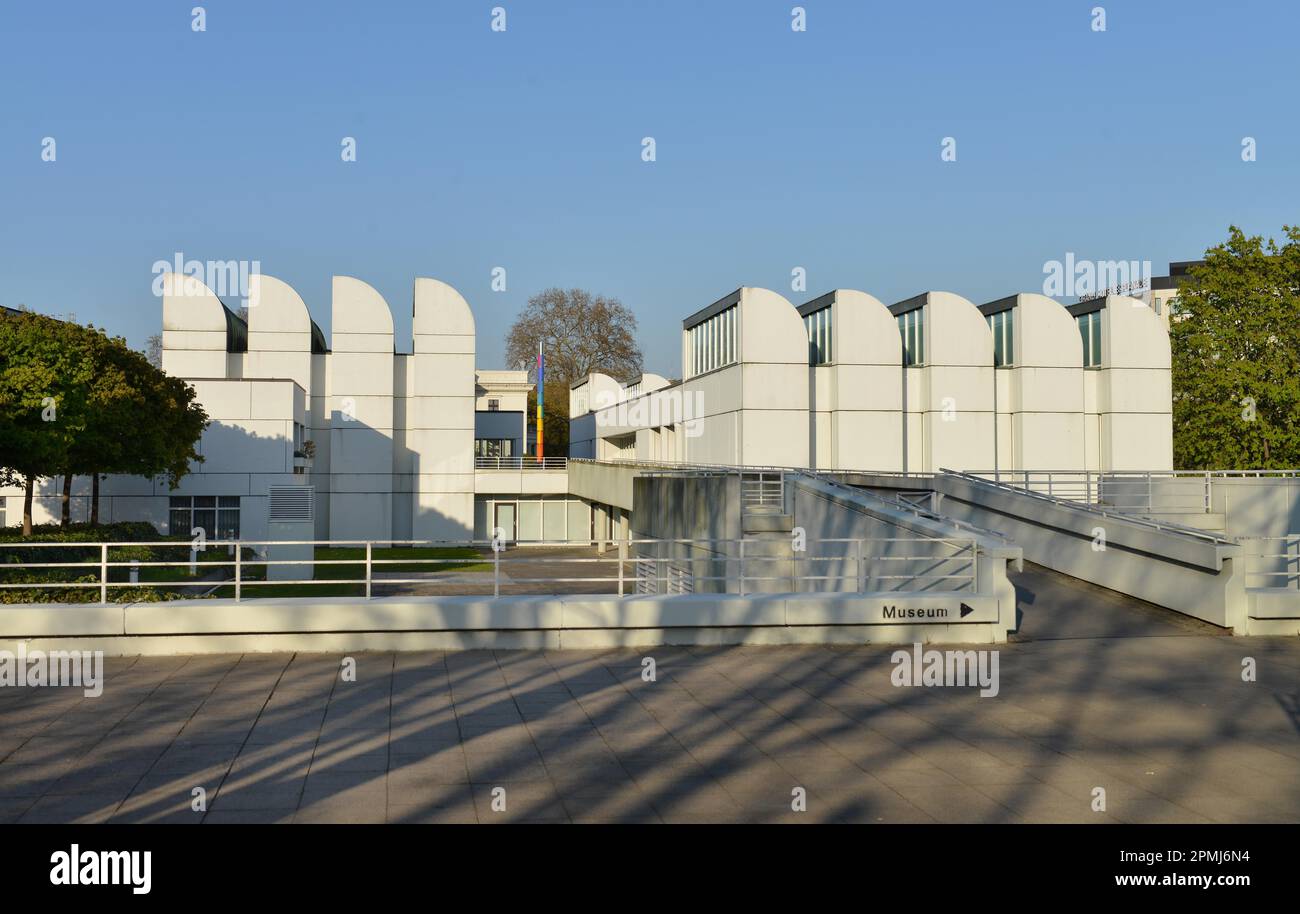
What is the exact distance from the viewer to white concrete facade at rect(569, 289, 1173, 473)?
40.2m

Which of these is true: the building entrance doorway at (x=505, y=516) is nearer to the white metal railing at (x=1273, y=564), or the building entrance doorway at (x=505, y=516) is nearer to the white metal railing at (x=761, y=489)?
the white metal railing at (x=761, y=489)

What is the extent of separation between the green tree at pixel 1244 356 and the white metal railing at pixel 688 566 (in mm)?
24406

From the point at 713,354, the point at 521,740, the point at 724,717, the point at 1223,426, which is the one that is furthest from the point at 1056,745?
the point at 1223,426

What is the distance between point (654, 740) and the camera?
9.64 m

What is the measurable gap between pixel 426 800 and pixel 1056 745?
208 inches

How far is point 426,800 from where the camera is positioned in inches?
310

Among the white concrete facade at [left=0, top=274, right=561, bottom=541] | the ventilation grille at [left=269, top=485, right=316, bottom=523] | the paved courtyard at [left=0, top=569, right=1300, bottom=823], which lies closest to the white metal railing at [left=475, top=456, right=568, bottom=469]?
the white concrete facade at [left=0, top=274, right=561, bottom=541]

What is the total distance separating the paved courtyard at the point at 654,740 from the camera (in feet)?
25.6

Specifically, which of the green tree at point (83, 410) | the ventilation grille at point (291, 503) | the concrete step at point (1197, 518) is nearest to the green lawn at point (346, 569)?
the ventilation grille at point (291, 503)

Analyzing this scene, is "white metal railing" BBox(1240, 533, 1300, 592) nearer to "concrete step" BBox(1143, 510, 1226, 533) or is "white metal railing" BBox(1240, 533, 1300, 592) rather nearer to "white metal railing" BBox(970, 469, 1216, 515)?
"concrete step" BBox(1143, 510, 1226, 533)

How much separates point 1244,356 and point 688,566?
1076 inches

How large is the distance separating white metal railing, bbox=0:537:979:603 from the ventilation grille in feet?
6.97

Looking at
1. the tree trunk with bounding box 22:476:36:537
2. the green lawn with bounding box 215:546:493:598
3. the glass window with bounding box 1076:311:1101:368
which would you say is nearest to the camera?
the green lawn with bounding box 215:546:493:598

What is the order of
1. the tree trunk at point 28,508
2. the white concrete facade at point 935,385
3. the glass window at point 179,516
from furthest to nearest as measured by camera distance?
the glass window at point 179,516 < the white concrete facade at point 935,385 < the tree trunk at point 28,508
